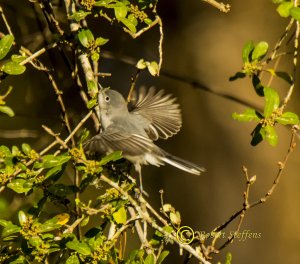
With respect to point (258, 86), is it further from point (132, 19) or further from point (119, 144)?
point (119, 144)

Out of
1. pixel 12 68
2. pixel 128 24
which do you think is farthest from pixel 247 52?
pixel 12 68

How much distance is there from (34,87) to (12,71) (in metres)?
4.54

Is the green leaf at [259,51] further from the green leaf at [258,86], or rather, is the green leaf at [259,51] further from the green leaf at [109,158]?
the green leaf at [109,158]

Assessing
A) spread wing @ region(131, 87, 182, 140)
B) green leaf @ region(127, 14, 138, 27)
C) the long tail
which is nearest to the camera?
→ green leaf @ region(127, 14, 138, 27)

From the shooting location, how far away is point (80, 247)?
2359 millimetres

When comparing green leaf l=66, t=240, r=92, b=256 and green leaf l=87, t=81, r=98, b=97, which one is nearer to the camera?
green leaf l=66, t=240, r=92, b=256

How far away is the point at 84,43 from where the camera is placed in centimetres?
282

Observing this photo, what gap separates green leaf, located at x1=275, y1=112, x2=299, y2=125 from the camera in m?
2.48

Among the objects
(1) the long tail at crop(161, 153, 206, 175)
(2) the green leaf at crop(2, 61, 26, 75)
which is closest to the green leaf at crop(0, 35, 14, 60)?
(2) the green leaf at crop(2, 61, 26, 75)

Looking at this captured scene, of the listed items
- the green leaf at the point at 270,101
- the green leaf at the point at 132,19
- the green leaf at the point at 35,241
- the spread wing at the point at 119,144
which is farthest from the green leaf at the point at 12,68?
the green leaf at the point at 270,101

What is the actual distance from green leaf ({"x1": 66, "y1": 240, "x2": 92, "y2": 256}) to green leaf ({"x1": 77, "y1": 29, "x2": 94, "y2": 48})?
0.91 meters

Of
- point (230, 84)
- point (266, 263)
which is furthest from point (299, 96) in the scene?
point (266, 263)

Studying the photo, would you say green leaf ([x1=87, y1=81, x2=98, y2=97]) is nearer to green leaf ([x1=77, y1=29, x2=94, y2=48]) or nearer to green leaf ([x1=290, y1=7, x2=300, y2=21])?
green leaf ([x1=77, y1=29, x2=94, y2=48])

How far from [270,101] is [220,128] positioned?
3665mm
